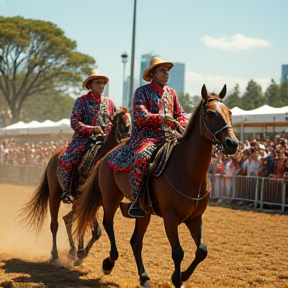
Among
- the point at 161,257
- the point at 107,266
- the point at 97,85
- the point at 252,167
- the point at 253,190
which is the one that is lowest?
the point at 161,257

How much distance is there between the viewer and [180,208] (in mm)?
6281

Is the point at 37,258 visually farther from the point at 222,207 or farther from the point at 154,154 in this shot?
the point at 222,207

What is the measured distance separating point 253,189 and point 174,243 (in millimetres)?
10085

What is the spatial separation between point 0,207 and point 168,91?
33.0 feet

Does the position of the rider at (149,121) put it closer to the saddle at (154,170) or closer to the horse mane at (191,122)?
the saddle at (154,170)

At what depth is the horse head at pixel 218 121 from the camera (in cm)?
558

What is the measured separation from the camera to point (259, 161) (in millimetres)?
16094

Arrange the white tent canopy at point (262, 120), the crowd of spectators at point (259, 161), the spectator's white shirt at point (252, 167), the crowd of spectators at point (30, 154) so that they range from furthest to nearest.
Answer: the crowd of spectators at point (30, 154)
the white tent canopy at point (262, 120)
the spectator's white shirt at point (252, 167)
the crowd of spectators at point (259, 161)

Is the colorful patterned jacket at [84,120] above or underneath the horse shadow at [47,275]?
above

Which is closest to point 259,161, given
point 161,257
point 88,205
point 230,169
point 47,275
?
point 230,169

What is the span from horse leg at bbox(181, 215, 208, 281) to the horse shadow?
98cm

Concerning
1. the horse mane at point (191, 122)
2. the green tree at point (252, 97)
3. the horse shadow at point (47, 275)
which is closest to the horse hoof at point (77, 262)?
the horse shadow at point (47, 275)

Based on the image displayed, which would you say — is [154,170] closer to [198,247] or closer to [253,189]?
[198,247]

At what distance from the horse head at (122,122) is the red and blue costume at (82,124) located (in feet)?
0.60
